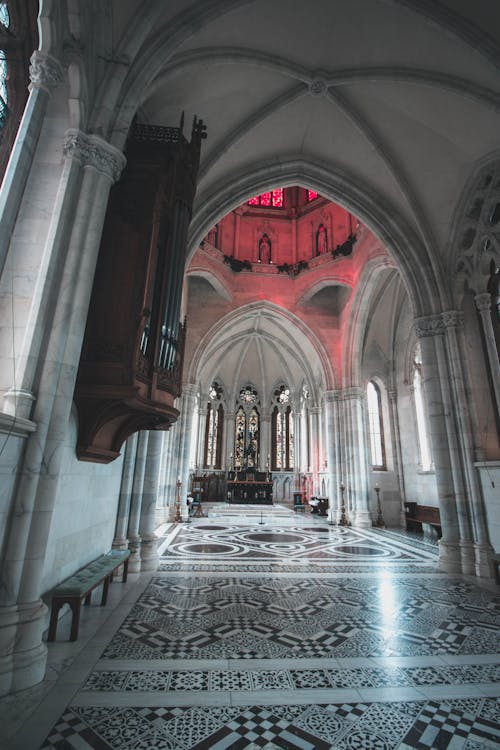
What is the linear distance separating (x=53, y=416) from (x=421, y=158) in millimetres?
9252

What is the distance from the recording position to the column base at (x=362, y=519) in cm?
1433

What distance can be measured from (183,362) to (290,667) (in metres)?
5.86

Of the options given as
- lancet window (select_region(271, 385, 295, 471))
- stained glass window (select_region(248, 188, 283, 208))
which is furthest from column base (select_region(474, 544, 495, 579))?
lancet window (select_region(271, 385, 295, 471))

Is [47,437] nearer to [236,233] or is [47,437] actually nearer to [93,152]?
[93,152]

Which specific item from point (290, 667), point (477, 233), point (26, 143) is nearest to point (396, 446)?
point (477, 233)

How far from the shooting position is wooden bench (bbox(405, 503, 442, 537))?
12.0 meters

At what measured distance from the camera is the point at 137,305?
4.26 metres

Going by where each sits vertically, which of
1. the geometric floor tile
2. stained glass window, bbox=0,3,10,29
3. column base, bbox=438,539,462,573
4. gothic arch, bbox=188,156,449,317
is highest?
gothic arch, bbox=188,156,449,317

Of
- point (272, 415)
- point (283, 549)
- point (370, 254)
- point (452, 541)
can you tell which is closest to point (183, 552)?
point (283, 549)

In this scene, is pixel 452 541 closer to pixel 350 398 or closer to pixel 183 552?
pixel 183 552

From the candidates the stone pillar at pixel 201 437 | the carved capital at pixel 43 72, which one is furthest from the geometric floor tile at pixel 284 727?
the stone pillar at pixel 201 437

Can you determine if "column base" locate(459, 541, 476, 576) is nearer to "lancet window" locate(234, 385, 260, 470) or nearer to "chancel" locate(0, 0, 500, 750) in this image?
"chancel" locate(0, 0, 500, 750)

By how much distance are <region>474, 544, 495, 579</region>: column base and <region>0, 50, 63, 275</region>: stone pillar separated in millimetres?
Result: 8475

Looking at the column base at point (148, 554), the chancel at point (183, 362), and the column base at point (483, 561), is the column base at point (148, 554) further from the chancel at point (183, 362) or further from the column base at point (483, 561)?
the column base at point (483, 561)
